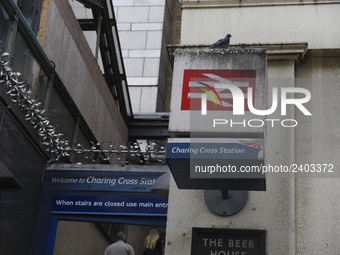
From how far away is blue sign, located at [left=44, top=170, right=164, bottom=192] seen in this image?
11.8m

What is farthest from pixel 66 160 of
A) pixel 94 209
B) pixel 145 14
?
pixel 145 14

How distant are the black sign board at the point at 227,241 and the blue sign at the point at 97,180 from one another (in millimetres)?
5782

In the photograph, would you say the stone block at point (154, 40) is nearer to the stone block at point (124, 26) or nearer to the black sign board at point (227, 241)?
the stone block at point (124, 26)

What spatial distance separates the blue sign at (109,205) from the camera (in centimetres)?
1137

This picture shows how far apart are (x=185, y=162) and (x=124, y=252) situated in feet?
20.1

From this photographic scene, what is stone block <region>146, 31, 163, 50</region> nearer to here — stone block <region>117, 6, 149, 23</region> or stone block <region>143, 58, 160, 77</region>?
stone block <region>143, 58, 160, 77</region>

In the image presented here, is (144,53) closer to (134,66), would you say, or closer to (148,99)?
(134,66)

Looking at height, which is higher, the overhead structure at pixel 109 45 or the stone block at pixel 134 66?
the stone block at pixel 134 66

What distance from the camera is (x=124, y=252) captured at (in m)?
11.0

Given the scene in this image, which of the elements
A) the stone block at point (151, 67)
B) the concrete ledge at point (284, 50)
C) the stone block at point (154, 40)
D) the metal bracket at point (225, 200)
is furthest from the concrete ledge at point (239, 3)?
the stone block at point (154, 40)

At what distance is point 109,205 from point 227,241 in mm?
6018

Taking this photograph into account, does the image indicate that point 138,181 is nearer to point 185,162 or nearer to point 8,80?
point 8,80

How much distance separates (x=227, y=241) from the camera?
230 inches

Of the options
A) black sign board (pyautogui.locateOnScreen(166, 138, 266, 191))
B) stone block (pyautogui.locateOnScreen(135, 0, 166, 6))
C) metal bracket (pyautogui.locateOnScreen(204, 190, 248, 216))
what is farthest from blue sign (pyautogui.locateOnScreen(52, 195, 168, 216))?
stone block (pyautogui.locateOnScreen(135, 0, 166, 6))
